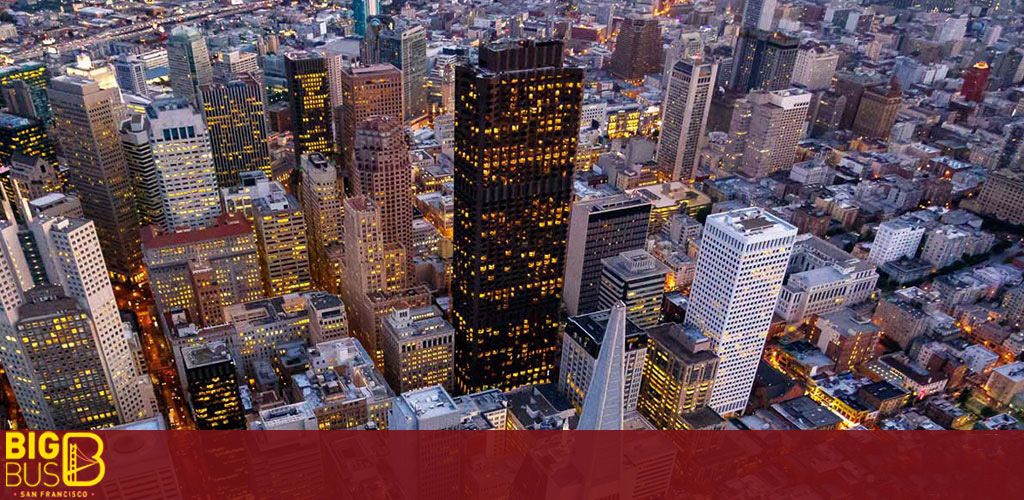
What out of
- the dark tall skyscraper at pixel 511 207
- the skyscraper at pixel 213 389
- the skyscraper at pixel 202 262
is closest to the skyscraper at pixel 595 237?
the dark tall skyscraper at pixel 511 207

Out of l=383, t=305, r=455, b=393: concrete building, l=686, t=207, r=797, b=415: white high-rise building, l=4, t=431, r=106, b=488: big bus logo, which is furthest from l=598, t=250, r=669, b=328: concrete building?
l=4, t=431, r=106, b=488: big bus logo

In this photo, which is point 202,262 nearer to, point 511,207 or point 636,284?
point 511,207

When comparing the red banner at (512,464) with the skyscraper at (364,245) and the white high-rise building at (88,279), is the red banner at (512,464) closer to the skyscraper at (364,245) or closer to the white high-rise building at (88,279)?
the white high-rise building at (88,279)

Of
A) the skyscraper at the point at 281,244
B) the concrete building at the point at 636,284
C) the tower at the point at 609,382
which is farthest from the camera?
the skyscraper at the point at 281,244

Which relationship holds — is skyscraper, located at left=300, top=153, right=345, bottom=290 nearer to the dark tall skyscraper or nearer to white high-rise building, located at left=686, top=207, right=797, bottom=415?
the dark tall skyscraper

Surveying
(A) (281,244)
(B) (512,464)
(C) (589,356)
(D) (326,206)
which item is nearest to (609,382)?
(B) (512,464)

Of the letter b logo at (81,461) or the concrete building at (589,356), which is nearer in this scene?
the letter b logo at (81,461)
